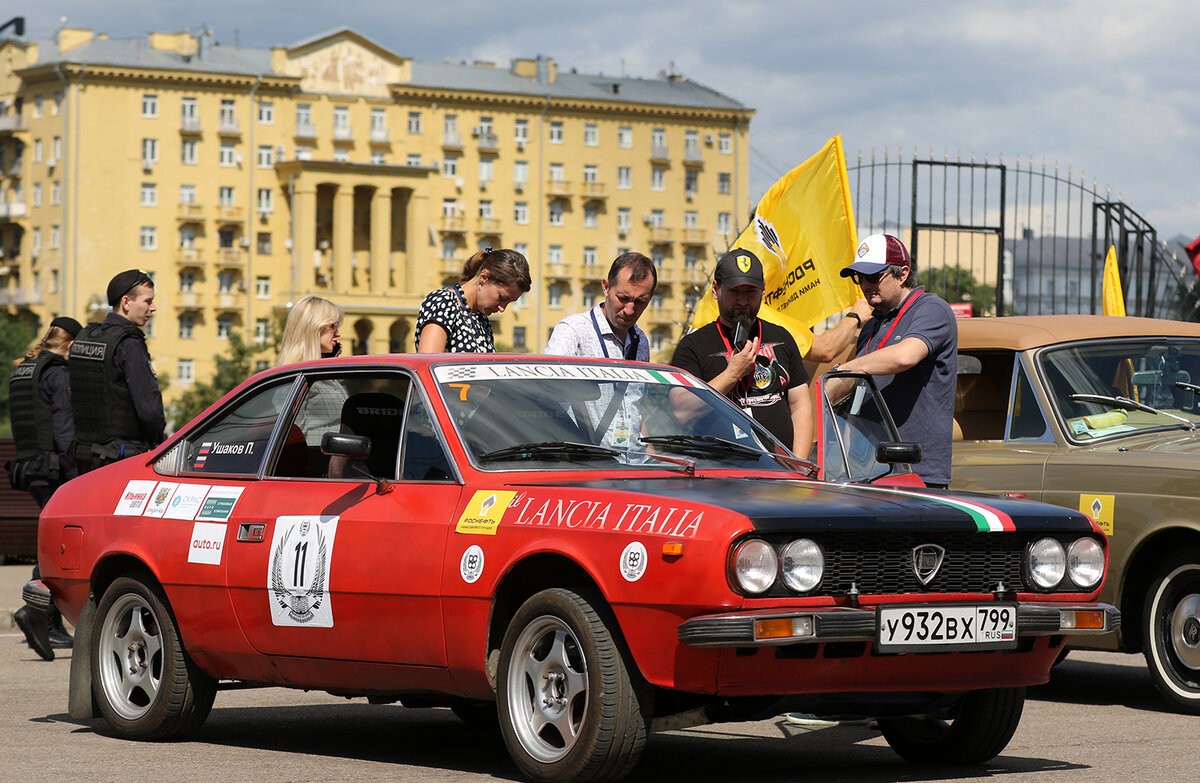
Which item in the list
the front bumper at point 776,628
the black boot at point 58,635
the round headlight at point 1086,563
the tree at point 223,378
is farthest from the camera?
the tree at point 223,378

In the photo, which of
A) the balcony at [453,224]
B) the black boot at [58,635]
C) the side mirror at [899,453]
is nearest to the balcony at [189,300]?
the balcony at [453,224]

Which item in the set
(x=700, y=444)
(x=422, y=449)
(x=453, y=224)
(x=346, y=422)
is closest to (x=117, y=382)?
(x=346, y=422)

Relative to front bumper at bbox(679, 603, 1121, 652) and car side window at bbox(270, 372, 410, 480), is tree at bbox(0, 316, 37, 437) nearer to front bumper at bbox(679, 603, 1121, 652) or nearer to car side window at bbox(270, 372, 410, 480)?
car side window at bbox(270, 372, 410, 480)

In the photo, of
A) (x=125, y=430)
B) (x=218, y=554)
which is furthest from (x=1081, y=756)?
(x=125, y=430)

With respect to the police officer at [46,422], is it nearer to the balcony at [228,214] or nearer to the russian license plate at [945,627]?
the russian license plate at [945,627]

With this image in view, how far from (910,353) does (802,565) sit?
2.53 metres

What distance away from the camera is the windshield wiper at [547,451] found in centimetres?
721

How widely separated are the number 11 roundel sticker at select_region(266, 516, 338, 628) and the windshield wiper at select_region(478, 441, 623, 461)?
738 mm

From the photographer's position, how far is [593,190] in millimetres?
125312

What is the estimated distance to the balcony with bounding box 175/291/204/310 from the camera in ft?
377

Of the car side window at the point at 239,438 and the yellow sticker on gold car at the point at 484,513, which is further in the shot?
the car side window at the point at 239,438

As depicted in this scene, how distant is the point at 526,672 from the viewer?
671 centimetres

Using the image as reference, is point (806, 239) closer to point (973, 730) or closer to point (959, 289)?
point (959, 289)

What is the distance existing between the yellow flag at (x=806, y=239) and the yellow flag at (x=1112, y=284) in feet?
18.6
